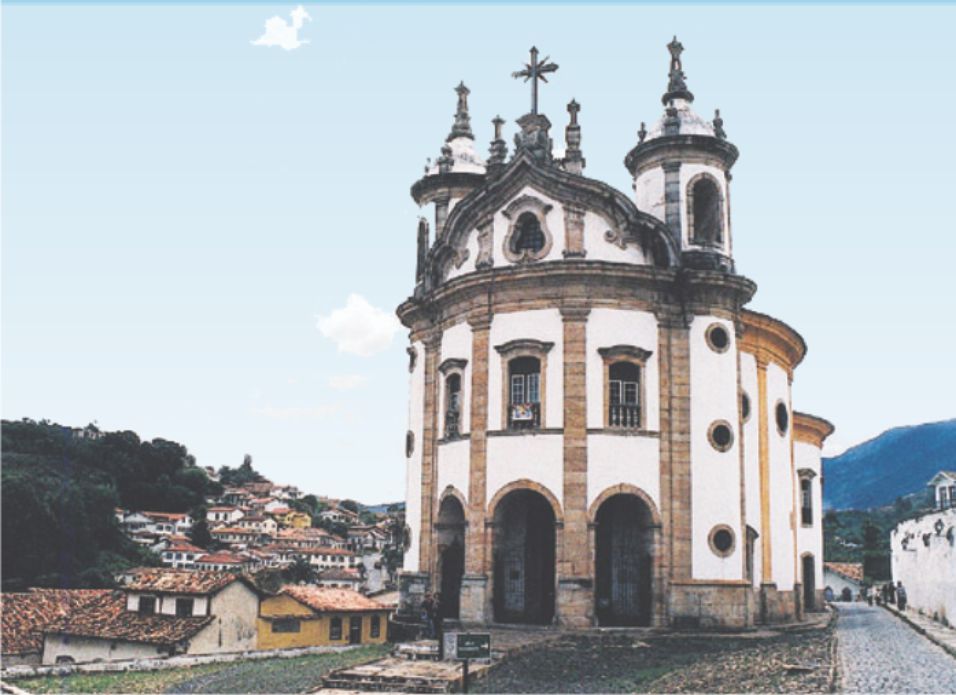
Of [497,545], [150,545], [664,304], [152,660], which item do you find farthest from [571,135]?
[150,545]

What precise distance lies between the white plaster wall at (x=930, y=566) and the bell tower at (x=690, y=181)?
8733 mm

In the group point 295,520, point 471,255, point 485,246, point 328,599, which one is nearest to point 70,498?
point 328,599

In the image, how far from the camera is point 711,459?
79.6ft

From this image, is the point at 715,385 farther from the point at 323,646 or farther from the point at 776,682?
the point at 323,646

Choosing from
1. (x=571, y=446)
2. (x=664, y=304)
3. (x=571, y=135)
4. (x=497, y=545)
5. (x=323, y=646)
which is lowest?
(x=323, y=646)

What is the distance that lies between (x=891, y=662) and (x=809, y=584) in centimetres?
1399

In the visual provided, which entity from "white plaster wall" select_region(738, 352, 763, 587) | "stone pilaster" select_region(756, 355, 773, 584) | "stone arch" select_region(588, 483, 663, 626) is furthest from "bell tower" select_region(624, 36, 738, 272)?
"stone arch" select_region(588, 483, 663, 626)

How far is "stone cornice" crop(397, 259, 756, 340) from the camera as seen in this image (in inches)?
958

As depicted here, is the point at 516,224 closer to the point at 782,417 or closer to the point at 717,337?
the point at 717,337

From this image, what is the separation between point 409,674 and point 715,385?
11.0m

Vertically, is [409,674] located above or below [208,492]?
below

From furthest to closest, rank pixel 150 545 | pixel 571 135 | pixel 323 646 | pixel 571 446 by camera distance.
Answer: pixel 150 545 → pixel 323 646 → pixel 571 135 → pixel 571 446

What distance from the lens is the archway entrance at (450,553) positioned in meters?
26.4

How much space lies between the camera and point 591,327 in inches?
957
